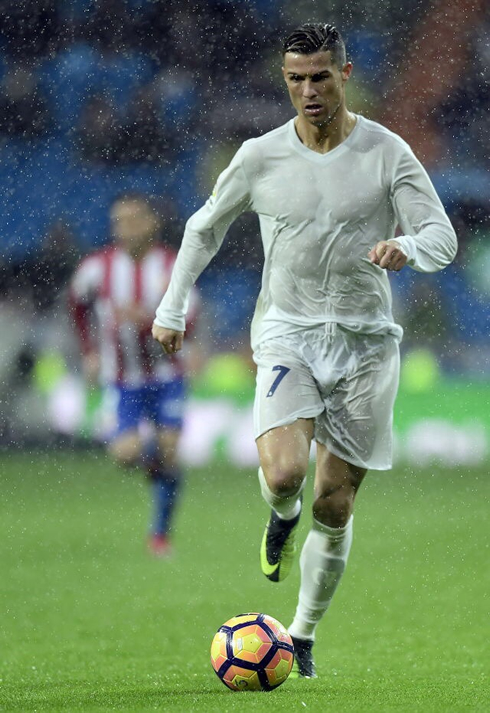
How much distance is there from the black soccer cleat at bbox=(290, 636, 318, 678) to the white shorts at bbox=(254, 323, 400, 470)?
2.05 ft

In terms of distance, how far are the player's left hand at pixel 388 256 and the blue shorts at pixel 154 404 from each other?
450 centimetres

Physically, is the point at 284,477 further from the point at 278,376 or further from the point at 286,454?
the point at 278,376

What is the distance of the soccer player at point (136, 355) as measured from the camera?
27.6ft

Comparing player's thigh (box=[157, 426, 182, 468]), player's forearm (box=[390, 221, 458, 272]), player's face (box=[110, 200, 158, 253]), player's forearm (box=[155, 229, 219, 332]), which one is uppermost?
player's forearm (box=[390, 221, 458, 272])

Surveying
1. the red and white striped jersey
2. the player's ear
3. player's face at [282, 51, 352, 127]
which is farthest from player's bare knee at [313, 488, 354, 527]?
the red and white striped jersey

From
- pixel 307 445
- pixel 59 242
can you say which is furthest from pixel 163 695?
pixel 59 242

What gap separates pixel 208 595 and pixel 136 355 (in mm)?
2340

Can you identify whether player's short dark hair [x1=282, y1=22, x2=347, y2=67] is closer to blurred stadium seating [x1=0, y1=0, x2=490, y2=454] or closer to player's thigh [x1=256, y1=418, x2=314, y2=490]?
player's thigh [x1=256, y1=418, x2=314, y2=490]

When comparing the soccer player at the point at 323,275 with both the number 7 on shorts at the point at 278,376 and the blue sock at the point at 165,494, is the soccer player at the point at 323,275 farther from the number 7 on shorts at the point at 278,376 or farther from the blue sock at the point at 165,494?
the blue sock at the point at 165,494

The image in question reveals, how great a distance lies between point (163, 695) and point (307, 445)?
860 mm

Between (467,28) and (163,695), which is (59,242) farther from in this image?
(163,695)

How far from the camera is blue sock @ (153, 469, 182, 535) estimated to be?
8.31 m

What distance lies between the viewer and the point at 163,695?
4.20m

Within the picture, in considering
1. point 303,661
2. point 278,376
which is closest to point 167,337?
point 278,376
